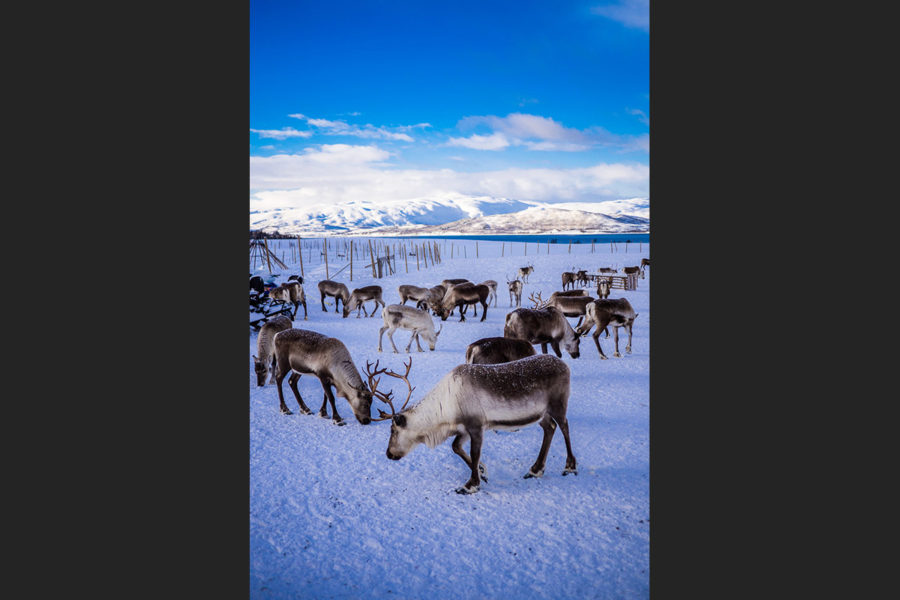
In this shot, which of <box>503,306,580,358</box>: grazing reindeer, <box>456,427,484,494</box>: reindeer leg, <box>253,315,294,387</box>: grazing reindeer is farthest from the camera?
<box>503,306,580,358</box>: grazing reindeer

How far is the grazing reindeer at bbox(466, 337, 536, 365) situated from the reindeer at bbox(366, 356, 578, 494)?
5.90 ft

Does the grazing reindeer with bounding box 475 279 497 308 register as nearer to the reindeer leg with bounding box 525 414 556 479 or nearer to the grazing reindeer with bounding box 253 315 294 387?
the grazing reindeer with bounding box 253 315 294 387

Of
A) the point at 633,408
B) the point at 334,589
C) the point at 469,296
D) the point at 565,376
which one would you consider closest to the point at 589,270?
the point at 469,296

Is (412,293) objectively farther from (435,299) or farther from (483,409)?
(483,409)

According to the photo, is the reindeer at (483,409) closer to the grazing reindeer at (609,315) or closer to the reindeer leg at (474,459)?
the reindeer leg at (474,459)

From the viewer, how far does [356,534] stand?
395 centimetres

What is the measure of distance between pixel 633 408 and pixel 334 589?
5310 mm

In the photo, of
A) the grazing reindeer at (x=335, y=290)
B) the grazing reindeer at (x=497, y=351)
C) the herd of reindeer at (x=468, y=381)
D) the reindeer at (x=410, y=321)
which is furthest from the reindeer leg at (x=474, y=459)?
the grazing reindeer at (x=335, y=290)

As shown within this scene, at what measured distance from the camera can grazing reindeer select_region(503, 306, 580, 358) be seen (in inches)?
359

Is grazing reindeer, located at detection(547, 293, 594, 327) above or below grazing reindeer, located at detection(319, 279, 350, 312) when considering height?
below

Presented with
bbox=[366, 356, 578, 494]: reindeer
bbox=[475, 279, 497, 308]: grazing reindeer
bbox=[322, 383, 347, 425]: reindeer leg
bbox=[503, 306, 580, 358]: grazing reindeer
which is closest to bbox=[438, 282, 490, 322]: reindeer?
bbox=[475, 279, 497, 308]: grazing reindeer

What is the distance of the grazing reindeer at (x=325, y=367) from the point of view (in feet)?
21.3

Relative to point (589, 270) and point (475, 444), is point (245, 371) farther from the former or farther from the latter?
point (589, 270)

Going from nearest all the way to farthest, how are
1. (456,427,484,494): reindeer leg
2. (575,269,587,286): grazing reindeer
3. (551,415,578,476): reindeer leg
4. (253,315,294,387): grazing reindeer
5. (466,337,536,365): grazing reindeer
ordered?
(456,427,484,494): reindeer leg → (551,415,578,476): reindeer leg → (466,337,536,365): grazing reindeer → (253,315,294,387): grazing reindeer → (575,269,587,286): grazing reindeer
